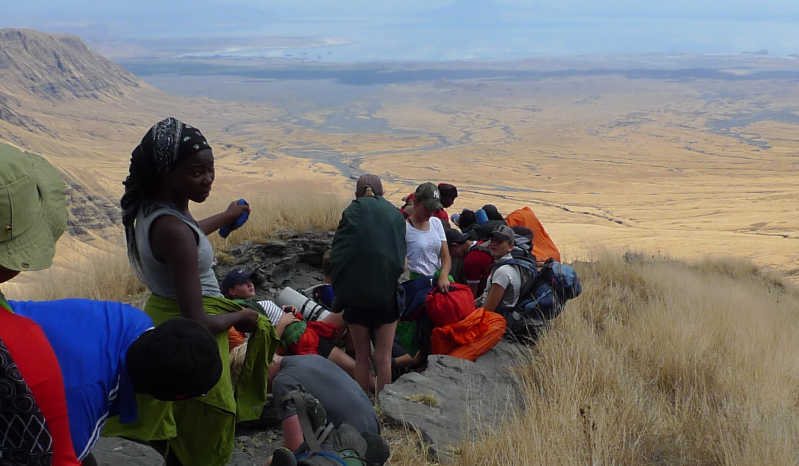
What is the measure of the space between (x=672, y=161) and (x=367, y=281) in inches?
2363

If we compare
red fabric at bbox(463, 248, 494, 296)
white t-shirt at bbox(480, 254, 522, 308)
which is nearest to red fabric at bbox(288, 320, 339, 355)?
white t-shirt at bbox(480, 254, 522, 308)

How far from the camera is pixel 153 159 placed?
2578mm

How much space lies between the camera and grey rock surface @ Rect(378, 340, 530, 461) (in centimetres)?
369

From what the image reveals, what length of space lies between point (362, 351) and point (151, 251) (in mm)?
2135

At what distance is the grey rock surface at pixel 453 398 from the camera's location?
12.1 feet

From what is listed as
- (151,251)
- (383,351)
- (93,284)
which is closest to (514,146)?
(93,284)

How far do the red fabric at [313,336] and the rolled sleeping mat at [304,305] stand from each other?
0.83 ft

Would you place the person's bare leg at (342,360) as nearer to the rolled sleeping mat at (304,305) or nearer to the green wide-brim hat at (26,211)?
the rolled sleeping mat at (304,305)

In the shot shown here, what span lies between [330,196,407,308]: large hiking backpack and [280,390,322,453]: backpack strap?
182 centimetres

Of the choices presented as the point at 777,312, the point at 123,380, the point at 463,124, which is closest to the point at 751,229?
the point at 777,312

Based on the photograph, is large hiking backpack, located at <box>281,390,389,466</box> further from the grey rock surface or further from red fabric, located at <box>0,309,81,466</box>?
the grey rock surface

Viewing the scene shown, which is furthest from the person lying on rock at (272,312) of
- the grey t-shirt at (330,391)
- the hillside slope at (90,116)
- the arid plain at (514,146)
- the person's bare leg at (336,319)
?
the hillside slope at (90,116)

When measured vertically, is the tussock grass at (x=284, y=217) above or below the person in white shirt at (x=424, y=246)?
below

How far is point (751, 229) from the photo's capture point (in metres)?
27.9
